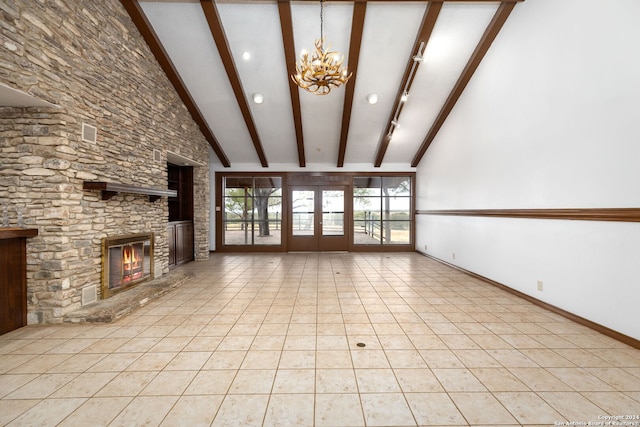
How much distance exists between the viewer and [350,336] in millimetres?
2822

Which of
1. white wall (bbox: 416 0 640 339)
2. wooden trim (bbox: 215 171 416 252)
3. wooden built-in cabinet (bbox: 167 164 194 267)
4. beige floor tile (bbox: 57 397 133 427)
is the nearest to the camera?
beige floor tile (bbox: 57 397 133 427)

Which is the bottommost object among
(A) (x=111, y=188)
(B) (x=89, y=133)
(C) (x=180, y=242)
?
(C) (x=180, y=242)

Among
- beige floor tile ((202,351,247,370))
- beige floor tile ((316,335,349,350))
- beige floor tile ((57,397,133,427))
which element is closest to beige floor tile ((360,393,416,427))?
beige floor tile ((316,335,349,350))

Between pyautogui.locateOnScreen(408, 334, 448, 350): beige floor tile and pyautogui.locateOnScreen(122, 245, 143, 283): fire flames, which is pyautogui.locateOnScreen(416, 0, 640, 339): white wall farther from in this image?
pyautogui.locateOnScreen(122, 245, 143, 283): fire flames

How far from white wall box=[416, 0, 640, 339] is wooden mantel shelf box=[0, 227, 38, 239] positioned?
246 inches

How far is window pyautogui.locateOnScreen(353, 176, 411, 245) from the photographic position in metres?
8.22

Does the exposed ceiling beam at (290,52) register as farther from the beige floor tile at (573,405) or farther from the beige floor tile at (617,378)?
the beige floor tile at (617,378)

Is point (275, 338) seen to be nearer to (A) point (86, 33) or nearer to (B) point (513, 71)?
(A) point (86, 33)

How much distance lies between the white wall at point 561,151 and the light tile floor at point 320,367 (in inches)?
23.6

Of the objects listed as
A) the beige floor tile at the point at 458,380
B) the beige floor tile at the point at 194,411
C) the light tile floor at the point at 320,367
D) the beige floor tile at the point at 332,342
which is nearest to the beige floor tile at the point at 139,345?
the light tile floor at the point at 320,367

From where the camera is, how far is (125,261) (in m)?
4.05

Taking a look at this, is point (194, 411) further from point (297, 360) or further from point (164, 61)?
point (164, 61)

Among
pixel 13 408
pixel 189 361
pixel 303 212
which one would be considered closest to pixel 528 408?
pixel 189 361

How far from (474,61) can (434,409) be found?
18.0 ft
